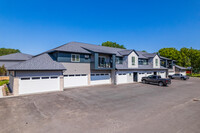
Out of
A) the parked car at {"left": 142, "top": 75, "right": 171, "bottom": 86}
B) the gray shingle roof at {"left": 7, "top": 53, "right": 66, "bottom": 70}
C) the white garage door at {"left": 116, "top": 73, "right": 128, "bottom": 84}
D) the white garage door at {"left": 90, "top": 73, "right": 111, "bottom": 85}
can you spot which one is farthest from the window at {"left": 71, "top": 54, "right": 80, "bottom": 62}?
the parked car at {"left": 142, "top": 75, "right": 171, "bottom": 86}

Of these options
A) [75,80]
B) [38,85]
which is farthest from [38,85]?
[75,80]

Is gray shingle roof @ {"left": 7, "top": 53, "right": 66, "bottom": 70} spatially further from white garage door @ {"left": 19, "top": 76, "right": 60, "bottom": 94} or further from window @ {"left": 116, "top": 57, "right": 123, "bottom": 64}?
window @ {"left": 116, "top": 57, "right": 123, "bottom": 64}

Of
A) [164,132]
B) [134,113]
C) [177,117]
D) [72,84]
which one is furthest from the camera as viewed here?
[72,84]

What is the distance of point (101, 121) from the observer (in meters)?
6.33

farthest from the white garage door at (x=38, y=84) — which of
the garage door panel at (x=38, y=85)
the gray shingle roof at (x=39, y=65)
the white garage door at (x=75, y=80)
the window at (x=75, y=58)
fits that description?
the window at (x=75, y=58)

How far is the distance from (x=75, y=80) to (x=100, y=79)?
501cm

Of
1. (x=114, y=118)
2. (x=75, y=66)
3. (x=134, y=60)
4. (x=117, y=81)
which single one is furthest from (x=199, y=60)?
(x=114, y=118)

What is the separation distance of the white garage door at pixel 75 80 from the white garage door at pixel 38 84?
2.15m

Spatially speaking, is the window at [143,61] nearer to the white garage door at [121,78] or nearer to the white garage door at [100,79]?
the white garage door at [121,78]

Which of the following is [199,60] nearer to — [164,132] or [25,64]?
[164,132]

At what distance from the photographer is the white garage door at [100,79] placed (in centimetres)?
1970

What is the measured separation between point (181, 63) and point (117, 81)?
42530 mm

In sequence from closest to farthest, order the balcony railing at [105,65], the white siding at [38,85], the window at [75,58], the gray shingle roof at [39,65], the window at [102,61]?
the white siding at [38,85], the gray shingle roof at [39,65], the window at [75,58], the balcony railing at [105,65], the window at [102,61]

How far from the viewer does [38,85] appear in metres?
13.5
